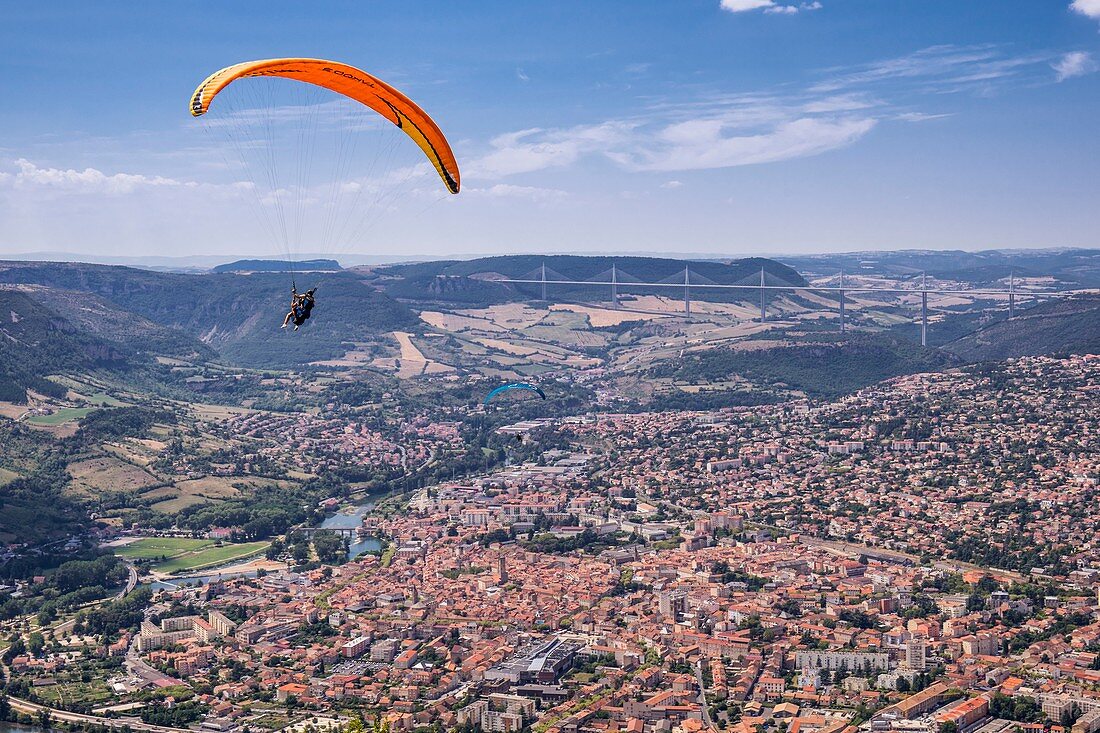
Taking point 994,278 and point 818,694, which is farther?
point 994,278

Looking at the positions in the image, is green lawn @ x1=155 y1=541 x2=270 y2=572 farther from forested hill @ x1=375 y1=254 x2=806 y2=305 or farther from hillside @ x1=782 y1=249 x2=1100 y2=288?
hillside @ x1=782 y1=249 x2=1100 y2=288

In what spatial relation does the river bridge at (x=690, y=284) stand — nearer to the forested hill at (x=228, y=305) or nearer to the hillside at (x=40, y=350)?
the forested hill at (x=228, y=305)

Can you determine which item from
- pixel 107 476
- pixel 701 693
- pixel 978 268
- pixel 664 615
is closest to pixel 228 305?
pixel 107 476

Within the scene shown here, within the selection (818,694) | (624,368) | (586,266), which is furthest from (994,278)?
(818,694)

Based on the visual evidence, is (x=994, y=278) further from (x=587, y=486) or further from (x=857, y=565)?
(x=857, y=565)

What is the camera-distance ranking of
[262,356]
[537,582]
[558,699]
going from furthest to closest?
1. [262,356]
2. [537,582]
3. [558,699]

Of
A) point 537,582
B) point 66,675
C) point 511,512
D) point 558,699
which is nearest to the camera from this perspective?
point 558,699
